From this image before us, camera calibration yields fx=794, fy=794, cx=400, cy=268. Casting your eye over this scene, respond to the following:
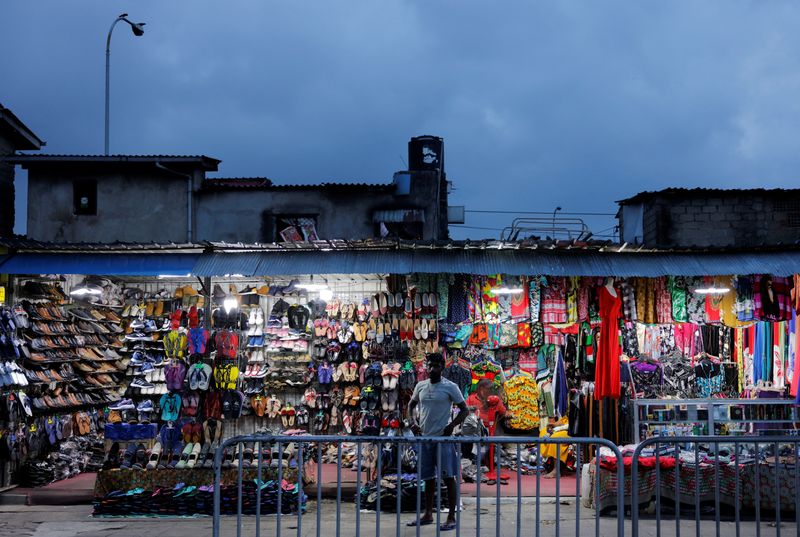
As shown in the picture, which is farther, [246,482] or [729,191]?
[729,191]

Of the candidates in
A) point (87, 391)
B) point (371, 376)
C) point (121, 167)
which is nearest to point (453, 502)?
point (371, 376)

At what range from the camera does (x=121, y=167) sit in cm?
2222

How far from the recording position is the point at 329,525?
921 cm

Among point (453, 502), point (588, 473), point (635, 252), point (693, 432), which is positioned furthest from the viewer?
point (693, 432)

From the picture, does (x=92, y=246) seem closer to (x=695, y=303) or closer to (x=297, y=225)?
(x=695, y=303)

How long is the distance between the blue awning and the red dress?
19.2ft

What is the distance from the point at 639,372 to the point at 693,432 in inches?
48.5

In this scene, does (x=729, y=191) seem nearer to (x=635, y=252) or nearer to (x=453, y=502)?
(x=635, y=252)

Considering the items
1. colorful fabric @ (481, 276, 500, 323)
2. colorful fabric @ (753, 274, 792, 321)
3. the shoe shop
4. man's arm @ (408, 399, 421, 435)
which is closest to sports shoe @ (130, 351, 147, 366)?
the shoe shop

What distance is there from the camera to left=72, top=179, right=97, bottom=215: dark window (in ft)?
73.9

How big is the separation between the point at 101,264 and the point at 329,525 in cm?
494

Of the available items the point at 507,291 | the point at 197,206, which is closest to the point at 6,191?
the point at 197,206

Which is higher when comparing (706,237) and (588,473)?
(706,237)

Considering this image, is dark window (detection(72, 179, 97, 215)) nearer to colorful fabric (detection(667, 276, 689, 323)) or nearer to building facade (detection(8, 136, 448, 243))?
building facade (detection(8, 136, 448, 243))
